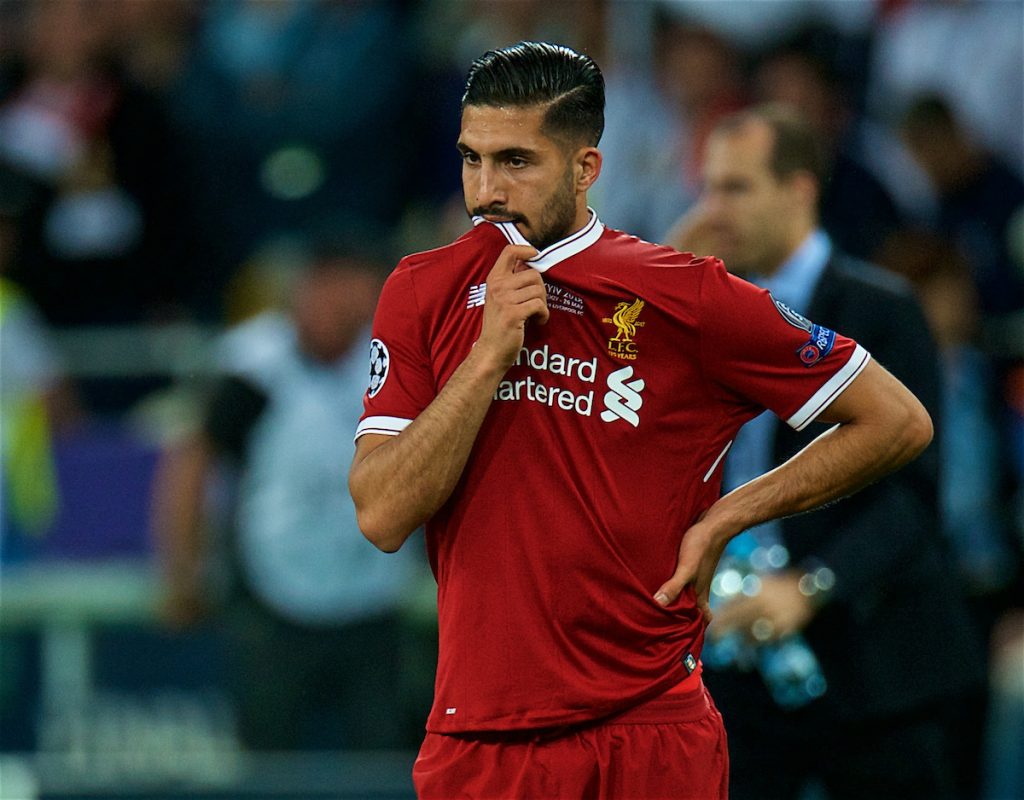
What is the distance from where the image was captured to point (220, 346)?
7.61 metres

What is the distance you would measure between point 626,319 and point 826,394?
0.39 m

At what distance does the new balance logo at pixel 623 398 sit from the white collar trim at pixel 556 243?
0.22 metres

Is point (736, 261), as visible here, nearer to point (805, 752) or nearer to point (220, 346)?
point (805, 752)

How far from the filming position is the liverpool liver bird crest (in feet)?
10.2

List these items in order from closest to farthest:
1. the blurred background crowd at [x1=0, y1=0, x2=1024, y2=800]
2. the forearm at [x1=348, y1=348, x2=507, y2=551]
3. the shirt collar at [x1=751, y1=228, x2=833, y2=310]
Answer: the forearm at [x1=348, y1=348, x2=507, y2=551]
the shirt collar at [x1=751, y1=228, x2=833, y2=310]
the blurred background crowd at [x1=0, y1=0, x2=1024, y2=800]

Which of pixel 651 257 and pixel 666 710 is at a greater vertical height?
pixel 651 257

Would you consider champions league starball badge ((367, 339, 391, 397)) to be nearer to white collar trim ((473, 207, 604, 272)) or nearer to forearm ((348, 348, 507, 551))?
forearm ((348, 348, 507, 551))

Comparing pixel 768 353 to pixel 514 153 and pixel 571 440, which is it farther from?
pixel 514 153

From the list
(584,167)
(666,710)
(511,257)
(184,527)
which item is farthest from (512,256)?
(184,527)

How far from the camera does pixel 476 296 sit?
10.1 ft

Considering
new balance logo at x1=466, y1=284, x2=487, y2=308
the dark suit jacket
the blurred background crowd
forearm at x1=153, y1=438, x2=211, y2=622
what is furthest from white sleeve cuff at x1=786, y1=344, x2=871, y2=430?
forearm at x1=153, y1=438, x2=211, y2=622

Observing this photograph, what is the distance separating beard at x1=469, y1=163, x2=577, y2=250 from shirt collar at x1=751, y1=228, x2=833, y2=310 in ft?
4.72

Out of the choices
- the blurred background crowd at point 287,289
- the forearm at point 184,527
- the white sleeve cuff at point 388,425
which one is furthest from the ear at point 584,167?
the forearm at point 184,527

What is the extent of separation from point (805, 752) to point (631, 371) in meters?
1.71
